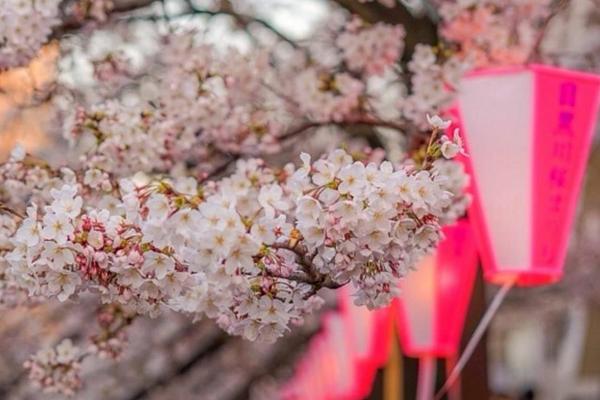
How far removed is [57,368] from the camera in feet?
15.0

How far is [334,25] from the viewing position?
6836 mm


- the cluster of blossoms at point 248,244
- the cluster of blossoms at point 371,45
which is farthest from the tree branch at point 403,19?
the cluster of blossoms at point 248,244

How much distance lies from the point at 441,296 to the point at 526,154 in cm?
140

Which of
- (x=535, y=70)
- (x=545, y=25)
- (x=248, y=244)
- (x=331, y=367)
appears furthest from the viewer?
(x=331, y=367)

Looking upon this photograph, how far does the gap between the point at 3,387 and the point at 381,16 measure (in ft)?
20.6

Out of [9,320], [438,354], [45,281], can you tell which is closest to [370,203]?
[45,281]

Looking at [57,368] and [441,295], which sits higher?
[57,368]

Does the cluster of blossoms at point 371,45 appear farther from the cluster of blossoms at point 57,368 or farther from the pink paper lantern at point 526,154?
the cluster of blossoms at point 57,368

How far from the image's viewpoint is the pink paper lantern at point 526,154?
4.21 metres

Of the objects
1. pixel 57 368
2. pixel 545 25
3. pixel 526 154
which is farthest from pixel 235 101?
pixel 526 154

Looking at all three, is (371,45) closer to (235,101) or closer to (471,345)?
(235,101)

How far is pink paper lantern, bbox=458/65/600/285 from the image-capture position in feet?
13.8

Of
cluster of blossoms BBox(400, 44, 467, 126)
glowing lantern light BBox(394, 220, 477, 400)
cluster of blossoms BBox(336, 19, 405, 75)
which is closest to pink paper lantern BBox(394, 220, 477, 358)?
glowing lantern light BBox(394, 220, 477, 400)

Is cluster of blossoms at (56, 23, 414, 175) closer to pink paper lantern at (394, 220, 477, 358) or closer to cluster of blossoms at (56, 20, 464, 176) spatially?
cluster of blossoms at (56, 20, 464, 176)
